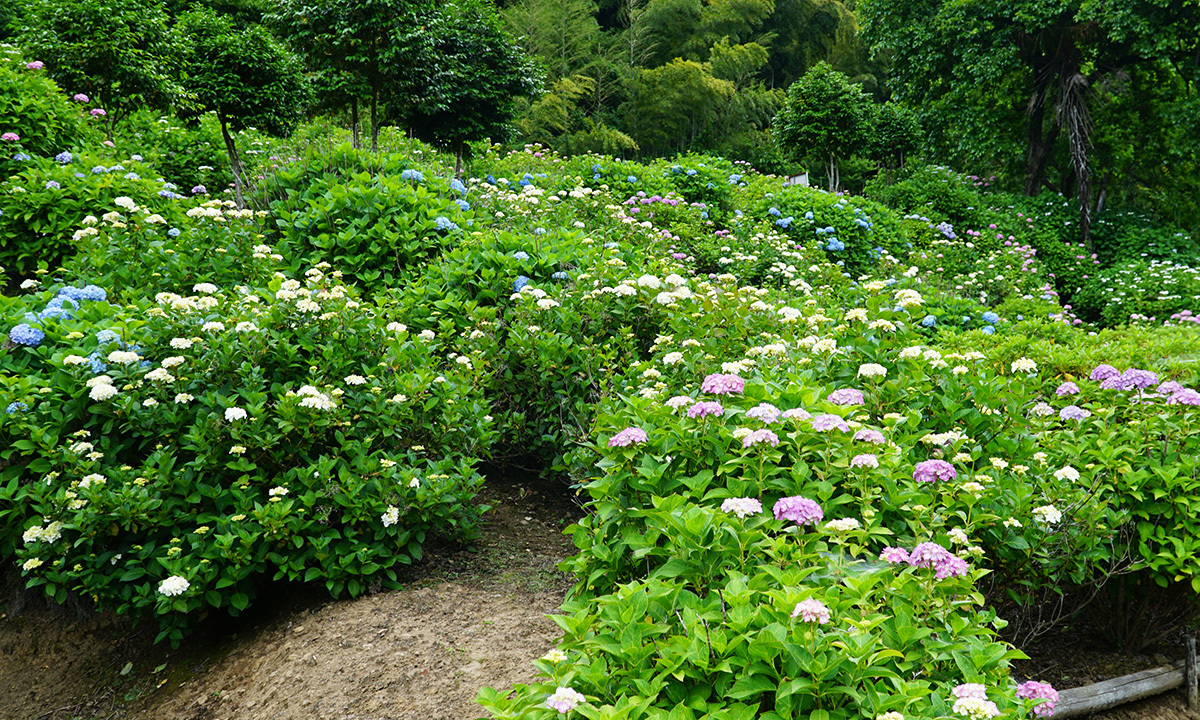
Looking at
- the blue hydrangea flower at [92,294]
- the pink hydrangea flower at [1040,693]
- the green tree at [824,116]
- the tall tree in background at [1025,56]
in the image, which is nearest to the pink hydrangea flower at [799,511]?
the pink hydrangea flower at [1040,693]

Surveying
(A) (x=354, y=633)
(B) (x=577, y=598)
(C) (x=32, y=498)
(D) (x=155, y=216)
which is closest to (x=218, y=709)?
(A) (x=354, y=633)

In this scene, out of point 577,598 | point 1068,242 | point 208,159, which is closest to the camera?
point 577,598

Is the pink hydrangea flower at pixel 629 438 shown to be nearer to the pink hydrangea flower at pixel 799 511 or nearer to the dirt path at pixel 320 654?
the pink hydrangea flower at pixel 799 511

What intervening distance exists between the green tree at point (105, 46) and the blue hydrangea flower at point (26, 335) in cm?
416

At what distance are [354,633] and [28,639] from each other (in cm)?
170

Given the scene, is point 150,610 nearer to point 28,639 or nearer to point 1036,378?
point 28,639

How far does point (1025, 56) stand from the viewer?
48.3 ft

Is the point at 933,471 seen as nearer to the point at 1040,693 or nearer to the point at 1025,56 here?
the point at 1040,693

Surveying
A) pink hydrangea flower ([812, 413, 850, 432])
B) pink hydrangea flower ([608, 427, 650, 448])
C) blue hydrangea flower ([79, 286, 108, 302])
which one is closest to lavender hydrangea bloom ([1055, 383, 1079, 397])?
pink hydrangea flower ([812, 413, 850, 432])

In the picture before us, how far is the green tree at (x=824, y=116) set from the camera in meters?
13.8

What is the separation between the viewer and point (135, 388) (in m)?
3.07

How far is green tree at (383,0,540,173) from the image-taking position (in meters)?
7.65

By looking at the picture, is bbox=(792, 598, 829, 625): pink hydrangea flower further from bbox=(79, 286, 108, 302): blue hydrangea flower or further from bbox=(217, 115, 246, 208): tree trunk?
bbox=(217, 115, 246, 208): tree trunk

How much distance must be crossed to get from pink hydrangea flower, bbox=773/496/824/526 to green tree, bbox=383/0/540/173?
22.6 feet
